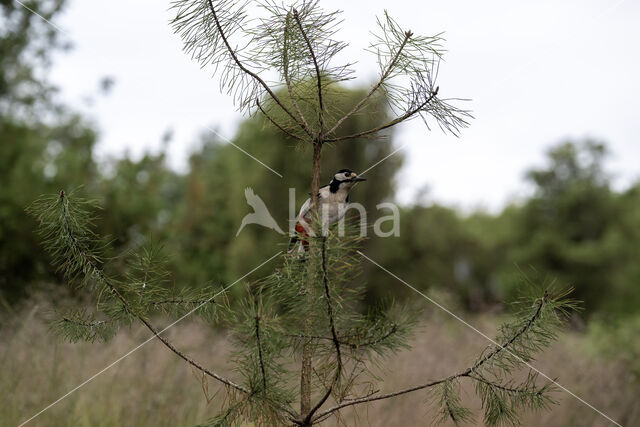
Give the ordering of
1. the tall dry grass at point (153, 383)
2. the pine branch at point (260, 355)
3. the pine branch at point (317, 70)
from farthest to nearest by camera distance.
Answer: the tall dry grass at point (153, 383) < the pine branch at point (317, 70) < the pine branch at point (260, 355)

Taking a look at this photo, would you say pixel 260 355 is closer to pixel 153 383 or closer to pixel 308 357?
pixel 308 357

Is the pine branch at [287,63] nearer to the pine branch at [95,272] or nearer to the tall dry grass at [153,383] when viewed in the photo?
the pine branch at [95,272]

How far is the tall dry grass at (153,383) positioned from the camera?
4.08 m

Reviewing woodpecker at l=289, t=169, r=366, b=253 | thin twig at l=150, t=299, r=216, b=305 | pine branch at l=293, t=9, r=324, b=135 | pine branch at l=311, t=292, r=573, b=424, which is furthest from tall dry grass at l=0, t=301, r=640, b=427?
pine branch at l=293, t=9, r=324, b=135

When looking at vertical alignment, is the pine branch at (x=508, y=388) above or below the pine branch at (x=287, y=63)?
below

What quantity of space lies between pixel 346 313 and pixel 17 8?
9.46m

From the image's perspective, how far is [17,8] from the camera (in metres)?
8.91

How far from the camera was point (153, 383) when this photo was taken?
4586 millimetres

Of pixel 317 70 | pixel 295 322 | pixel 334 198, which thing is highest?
pixel 317 70

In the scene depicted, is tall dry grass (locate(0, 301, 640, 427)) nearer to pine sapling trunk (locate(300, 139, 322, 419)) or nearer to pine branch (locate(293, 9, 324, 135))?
pine sapling trunk (locate(300, 139, 322, 419))

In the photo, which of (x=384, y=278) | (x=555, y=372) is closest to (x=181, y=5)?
(x=555, y=372)

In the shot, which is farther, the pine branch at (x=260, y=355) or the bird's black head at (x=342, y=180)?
the bird's black head at (x=342, y=180)

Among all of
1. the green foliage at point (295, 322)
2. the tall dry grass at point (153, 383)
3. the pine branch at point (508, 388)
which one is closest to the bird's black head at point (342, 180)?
the green foliage at point (295, 322)

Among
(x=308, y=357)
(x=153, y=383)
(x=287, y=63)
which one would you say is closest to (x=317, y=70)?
(x=287, y=63)
